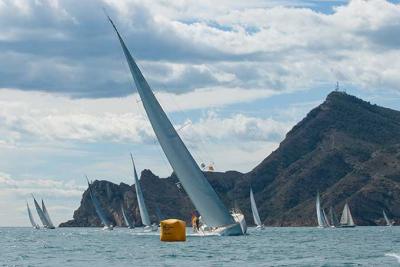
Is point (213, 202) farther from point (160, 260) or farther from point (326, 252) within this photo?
point (160, 260)

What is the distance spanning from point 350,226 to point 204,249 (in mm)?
130930

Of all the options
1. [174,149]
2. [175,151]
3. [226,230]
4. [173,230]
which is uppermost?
[174,149]

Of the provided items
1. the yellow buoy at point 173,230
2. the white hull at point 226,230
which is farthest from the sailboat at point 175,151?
the white hull at point 226,230

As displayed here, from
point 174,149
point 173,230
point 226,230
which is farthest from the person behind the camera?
point 226,230

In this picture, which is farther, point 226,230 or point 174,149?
point 226,230

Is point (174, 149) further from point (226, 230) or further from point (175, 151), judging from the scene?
point (226, 230)

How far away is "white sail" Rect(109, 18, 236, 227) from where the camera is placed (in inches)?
3061

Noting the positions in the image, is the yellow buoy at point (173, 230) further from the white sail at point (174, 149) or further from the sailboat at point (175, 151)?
the white sail at point (174, 149)

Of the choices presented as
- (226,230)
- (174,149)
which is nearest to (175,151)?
(174,149)

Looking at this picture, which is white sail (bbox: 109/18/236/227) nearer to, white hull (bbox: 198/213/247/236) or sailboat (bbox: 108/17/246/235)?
sailboat (bbox: 108/17/246/235)

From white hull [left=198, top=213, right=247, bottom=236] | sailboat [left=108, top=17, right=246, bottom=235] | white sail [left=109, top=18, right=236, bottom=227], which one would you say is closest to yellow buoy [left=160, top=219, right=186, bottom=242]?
white hull [left=198, top=213, right=247, bottom=236]

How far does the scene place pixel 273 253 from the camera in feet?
230

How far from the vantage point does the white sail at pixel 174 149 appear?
255ft

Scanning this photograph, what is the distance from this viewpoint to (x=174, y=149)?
257 feet
